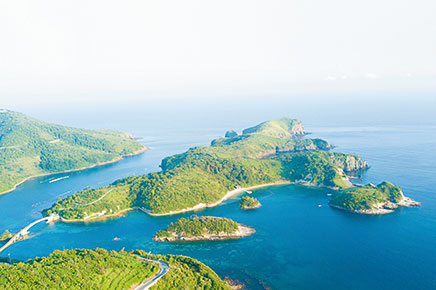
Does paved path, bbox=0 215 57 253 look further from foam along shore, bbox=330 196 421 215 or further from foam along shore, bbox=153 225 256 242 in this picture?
foam along shore, bbox=330 196 421 215

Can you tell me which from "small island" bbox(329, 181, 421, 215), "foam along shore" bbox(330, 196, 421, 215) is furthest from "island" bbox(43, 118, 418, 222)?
"foam along shore" bbox(330, 196, 421, 215)

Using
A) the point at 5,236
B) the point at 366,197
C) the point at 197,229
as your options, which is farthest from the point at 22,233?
the point at 366,197

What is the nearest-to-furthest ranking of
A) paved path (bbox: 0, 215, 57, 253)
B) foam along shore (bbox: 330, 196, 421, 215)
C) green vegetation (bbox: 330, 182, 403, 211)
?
paved path (bbox: 0, 215, 57, 253), foam along shore (bbox: 330, 196, 421, 215), green vegetation (bbox: 330, 182, 403, 211)

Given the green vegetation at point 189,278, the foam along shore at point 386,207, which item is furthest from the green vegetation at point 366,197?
the green vegetation at point 189,278

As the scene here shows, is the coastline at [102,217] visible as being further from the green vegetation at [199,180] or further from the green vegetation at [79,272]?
the green vegetation at [79,272]

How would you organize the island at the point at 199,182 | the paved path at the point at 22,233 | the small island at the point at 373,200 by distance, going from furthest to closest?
1. the island at the point at 199,182
2. the small island at the point at 373,200
3. the paved path at the point at 22,233

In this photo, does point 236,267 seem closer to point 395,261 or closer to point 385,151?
point 395,261
